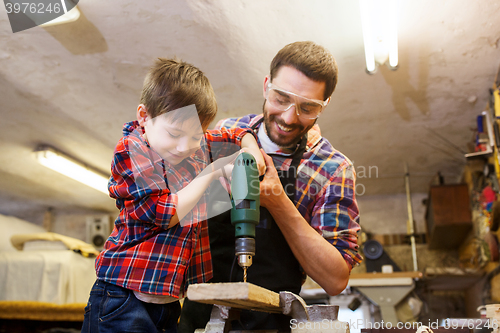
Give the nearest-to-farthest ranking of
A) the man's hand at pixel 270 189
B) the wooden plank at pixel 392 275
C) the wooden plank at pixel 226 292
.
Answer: the wooden plank at pixel 226 292 → the man's hand at pixel 270 189 → the wooden plank at pixel 392 275

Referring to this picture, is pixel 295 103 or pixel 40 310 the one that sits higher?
pixel 295 103

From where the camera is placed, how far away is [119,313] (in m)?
1.22

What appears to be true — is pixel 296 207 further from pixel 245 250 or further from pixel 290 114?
pixel 245 250

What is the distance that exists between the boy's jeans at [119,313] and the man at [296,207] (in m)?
0.34

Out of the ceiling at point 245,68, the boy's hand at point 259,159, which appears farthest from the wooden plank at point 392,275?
the boy's hand at point 259,159

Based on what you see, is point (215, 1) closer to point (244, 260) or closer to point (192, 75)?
point (192, 75)

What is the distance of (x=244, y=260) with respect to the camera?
1.15 meters

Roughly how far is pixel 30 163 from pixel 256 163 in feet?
16.1

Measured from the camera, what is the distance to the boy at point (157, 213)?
123cm

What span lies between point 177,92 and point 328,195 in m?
0.73

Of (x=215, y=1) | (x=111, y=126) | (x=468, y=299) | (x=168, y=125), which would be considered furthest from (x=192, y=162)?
(x=468, y=299)

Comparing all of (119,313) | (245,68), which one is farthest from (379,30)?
(119,313)

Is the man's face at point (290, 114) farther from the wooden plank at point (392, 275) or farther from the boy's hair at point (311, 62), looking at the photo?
the wooden plank at point (392, 275)
